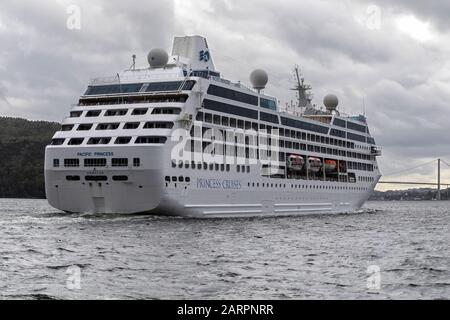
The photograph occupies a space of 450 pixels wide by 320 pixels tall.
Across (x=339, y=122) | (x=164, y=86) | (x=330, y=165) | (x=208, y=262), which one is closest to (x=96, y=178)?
(x=164, y=86)

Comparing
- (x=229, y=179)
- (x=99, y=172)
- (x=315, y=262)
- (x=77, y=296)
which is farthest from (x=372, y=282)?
(x=229, y=179)

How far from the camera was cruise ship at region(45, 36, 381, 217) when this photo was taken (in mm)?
52281

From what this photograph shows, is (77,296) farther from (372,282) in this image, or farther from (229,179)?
(229,179)

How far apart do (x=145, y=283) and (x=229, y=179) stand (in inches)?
1460

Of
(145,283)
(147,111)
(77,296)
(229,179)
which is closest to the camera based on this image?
(77,296)

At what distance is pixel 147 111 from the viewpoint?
56.0 meters

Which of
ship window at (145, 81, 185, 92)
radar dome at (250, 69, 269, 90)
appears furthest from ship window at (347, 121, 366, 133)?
ship window at (145, 81, 185, 92)

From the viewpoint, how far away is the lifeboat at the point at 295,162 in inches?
2958

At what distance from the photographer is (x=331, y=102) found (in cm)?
9919

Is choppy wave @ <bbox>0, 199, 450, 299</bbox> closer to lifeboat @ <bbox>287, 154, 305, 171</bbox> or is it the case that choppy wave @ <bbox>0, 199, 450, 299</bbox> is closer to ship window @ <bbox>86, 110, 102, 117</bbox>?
ship window @ <bbox>86, 110, 102, 117</bbox>

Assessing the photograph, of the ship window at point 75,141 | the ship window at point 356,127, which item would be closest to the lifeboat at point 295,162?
the ship window at point 356,127

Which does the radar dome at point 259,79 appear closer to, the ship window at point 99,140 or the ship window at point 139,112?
the ship window at point 139,112

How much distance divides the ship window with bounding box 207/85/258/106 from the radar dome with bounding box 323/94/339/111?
3208 centimetres

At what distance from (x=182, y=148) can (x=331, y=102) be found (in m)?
49.3
